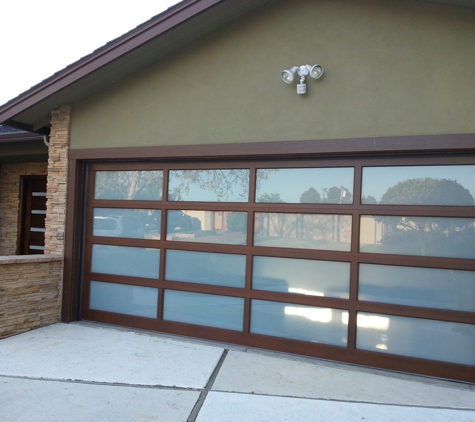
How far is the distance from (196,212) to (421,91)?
10.5 ft

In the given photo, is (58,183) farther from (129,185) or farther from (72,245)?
(129,185)

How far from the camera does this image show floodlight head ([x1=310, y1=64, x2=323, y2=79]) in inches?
207

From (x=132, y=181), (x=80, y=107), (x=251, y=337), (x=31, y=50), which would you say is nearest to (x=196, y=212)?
(x=132, y=181)

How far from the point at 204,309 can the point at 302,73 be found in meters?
3.34

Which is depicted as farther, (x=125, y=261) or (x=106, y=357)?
(x=125, y=261)

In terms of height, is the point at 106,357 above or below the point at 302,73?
below

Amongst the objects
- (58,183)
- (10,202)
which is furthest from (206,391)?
(10,202)

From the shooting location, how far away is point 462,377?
15.4 feet

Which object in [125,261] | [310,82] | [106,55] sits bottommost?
[125,261]

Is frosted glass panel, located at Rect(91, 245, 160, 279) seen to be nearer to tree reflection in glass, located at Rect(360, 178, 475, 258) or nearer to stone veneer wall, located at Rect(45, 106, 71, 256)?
stone veneer wall, located at Rect(45, 106, 71, 256)

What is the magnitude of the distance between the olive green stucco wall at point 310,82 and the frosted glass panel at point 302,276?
156 centimetres

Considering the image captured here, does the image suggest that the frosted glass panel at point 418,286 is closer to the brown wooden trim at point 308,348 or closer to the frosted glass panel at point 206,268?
the brown wooden trim at point 308,348

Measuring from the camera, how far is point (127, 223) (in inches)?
261

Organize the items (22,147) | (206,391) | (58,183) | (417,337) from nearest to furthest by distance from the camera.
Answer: (206,391), (417,337), (58,183), (22,147)
